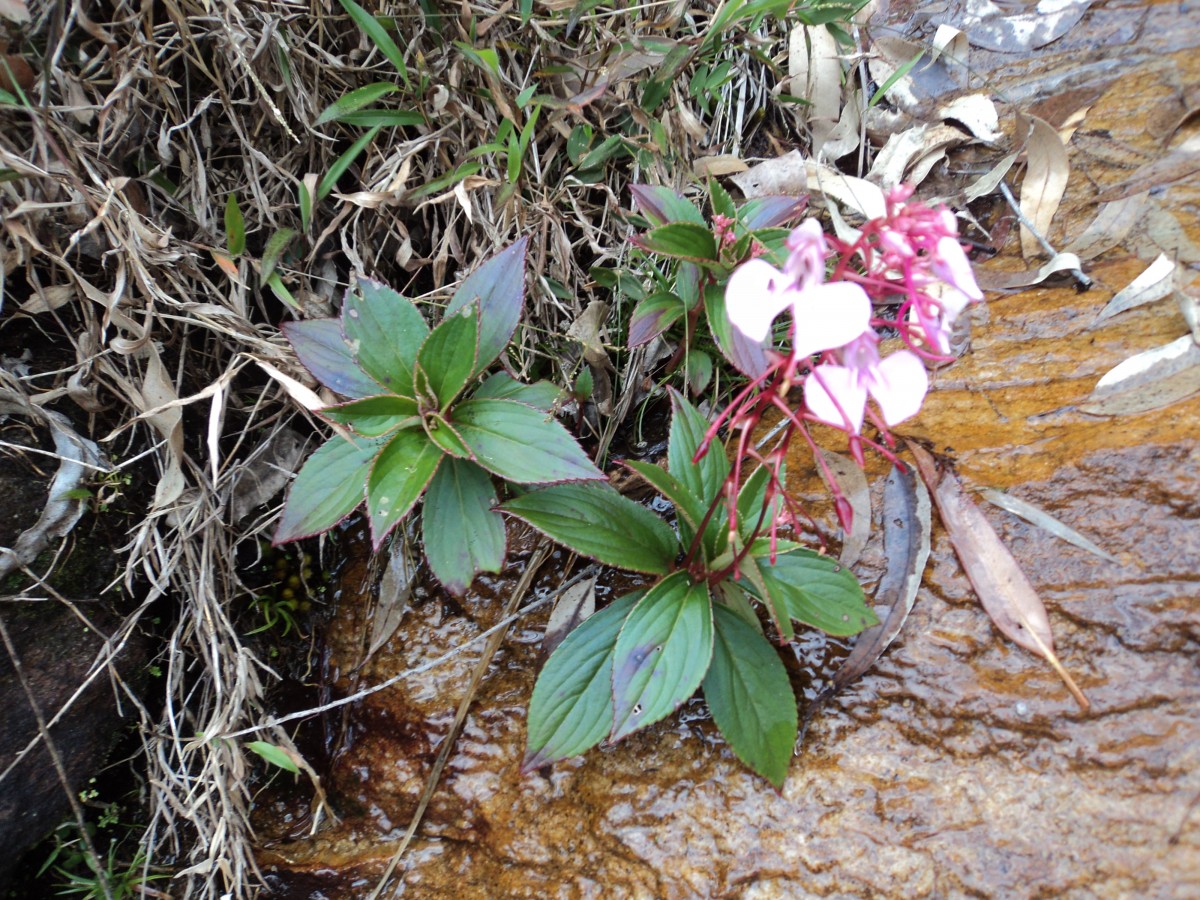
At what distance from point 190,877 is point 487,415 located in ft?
3.45

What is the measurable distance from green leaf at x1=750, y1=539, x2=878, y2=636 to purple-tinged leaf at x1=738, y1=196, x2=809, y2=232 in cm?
79

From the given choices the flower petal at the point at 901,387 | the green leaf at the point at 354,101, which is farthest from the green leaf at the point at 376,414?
the flower petal at the point at 901,387

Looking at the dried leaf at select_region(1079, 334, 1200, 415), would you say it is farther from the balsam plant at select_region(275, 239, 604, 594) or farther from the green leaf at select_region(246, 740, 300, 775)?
the green leaf at select_region(246, 740, 300, 775)

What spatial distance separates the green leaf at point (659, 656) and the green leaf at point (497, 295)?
59cm

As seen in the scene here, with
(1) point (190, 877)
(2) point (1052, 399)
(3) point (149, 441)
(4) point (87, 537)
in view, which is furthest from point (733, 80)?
(1) point (190, 877)

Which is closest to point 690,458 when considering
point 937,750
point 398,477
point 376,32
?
point 398,477

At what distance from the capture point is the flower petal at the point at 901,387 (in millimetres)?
917

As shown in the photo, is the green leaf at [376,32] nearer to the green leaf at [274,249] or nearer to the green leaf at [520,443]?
the green leaf at [274,249]

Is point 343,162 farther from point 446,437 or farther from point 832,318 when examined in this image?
point 832,318

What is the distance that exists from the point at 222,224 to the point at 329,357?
22.2 inches

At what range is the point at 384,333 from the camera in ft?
4.90

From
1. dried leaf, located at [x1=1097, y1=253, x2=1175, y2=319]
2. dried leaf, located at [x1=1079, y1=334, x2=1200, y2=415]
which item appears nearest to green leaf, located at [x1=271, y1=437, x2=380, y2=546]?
dried leaf, located at [x1=1079, y1=334, x2=1200, y2=415]

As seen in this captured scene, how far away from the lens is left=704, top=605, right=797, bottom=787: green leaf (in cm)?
128

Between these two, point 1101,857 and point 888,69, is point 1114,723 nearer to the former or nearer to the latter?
point 1101,857
